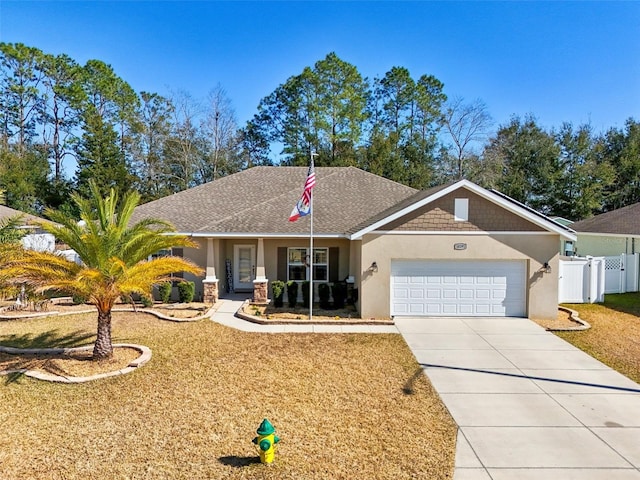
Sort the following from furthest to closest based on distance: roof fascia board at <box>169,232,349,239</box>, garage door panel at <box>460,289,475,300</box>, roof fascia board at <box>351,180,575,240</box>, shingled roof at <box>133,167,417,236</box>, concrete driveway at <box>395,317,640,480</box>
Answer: shingled roof at <box>133,167,417,236</box>
roof fascia board at <box>169,232,349,239</box>
garage door panel at <box>460,289,475,300</box>
roof fascia board at <box>351,180,575,240</box>
concrete driveway at <box>395,317,640,480</box>

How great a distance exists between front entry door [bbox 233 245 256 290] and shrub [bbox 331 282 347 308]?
4.53 metres

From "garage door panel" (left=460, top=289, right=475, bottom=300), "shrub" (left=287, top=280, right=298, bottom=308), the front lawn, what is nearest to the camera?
the front lawn

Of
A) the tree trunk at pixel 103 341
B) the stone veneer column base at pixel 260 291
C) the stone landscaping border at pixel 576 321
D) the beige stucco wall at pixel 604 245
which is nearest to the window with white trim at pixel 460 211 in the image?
the stone landscaping border at pixel 576 321

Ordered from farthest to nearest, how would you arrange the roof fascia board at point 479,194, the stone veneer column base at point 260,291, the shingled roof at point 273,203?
the shingled roof at point 273,203
the stone veneer column base at point 260,291
the roof fascia board at point 479,194

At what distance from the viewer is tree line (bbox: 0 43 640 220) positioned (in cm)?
3550

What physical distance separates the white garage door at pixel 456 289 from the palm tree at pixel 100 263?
7.30 m

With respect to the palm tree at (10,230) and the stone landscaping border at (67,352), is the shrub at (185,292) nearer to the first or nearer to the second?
the stone landscaping border at (67,352)

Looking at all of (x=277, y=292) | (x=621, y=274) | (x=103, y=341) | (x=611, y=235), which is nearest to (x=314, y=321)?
(x=277, y=292)

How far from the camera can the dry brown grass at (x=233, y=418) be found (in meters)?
5.04

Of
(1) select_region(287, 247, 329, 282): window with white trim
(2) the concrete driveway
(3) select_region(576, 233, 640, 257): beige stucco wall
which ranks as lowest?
(2) the concrete driveway

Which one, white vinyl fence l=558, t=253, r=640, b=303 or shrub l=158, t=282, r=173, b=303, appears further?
white vinyl fence l=558, t=253, r=640, b=303

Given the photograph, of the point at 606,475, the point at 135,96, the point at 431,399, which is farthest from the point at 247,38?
the point at 135,96

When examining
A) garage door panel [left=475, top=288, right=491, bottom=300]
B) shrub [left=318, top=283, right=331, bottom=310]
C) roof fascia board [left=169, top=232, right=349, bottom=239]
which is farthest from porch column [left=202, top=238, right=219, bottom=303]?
garage door panel [left=475, top=288, right=491, bottom=300]

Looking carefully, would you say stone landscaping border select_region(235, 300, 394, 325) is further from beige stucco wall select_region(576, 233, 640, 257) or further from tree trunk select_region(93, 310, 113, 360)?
beige stucco wall select_region(576, 233, 640, 257)
